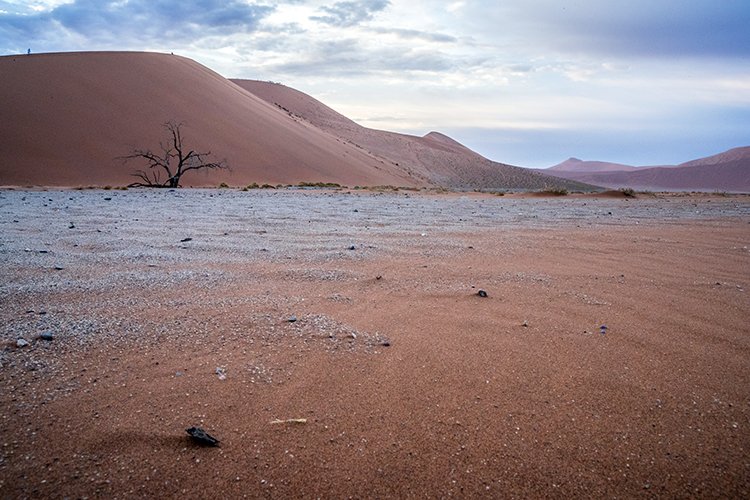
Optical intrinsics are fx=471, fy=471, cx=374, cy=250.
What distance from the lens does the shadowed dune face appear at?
87.4 ft

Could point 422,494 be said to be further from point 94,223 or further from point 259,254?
point 94,223

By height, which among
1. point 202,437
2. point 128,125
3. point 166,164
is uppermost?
point 128,125

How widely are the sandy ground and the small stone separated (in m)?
0.04

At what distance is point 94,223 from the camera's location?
292 inches

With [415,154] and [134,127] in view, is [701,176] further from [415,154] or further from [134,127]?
[134,127]

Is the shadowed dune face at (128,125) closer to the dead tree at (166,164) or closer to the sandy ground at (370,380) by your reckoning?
the dead tree at (166,164)

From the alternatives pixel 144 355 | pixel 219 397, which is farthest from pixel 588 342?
pixel 144 355

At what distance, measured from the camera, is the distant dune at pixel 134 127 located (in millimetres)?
26672

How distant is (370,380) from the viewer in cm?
227

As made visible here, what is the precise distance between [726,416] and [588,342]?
0.79 meters

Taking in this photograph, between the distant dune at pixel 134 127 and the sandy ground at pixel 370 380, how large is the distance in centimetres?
2514

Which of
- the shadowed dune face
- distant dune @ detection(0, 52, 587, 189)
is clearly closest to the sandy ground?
distant dune @ detection(0, 52, 587, 189)

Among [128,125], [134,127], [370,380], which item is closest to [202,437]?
[370,380]

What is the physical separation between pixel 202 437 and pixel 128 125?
33.8 meters
